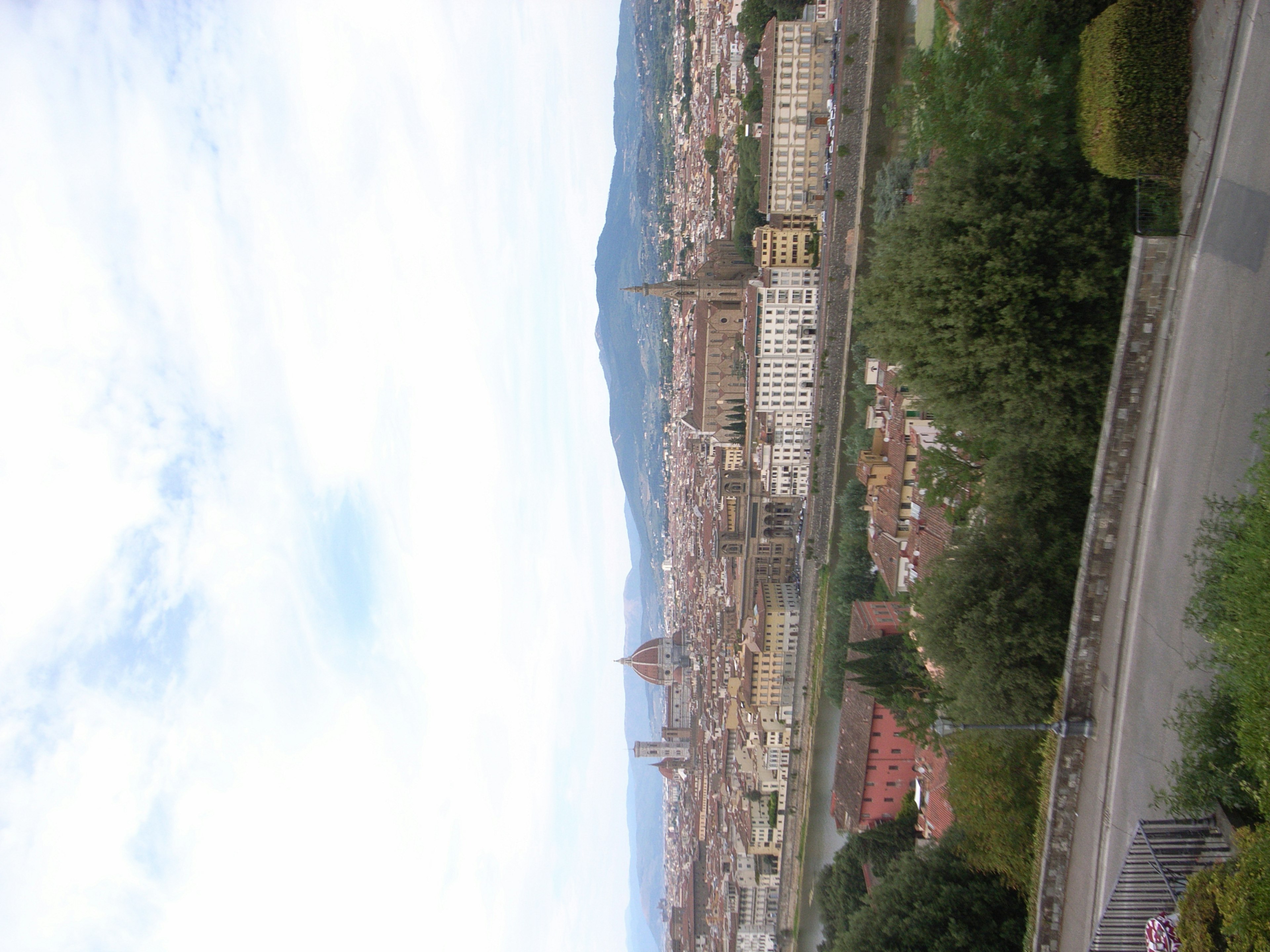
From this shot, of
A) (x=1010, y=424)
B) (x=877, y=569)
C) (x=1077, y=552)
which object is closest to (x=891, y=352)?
(x=1010, y=424)

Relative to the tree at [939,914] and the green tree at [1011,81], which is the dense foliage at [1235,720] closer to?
the green tree at [1011,81]

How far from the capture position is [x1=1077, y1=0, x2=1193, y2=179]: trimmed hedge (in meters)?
13.1

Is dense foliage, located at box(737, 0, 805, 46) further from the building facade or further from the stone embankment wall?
the building facade

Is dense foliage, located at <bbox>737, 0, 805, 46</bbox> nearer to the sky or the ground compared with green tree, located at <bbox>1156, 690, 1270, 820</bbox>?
nearer to the sky

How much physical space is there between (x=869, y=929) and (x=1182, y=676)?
42.4 feet

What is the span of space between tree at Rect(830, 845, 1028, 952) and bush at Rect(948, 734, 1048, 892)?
1.39m

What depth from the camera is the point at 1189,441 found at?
43.1 ft

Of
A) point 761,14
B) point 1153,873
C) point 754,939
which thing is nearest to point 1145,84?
point 1153,873

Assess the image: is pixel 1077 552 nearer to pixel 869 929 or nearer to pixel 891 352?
pixel 891 352

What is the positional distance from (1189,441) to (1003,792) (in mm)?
9171

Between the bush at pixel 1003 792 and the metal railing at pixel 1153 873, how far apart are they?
278 centimetres

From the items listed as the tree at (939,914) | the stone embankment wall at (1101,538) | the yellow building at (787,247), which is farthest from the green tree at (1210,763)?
the yellow building at (787,247)

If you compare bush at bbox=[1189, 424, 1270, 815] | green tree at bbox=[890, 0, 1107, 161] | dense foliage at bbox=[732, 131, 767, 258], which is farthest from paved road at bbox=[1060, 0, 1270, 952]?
dense foliage at bbox=[732, 131, 767, 258]

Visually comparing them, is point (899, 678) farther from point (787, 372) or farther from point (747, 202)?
point (747, 202)
